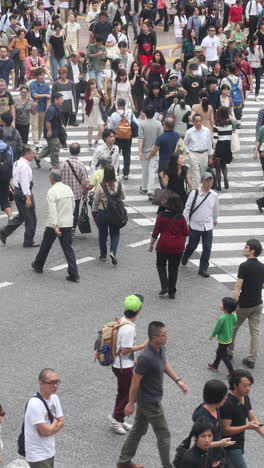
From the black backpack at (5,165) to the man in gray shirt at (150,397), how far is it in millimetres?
7961

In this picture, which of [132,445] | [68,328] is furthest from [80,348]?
[132,445]

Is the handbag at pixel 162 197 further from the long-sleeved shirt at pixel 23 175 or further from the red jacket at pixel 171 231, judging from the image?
the long-sleeved shirt at pixel 23 175

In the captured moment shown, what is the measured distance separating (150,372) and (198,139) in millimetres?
9312

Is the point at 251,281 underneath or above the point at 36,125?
above

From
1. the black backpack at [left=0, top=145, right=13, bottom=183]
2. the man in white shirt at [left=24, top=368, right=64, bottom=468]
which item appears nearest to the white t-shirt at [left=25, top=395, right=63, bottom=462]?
the man in white shirt at [left=24, top=368, right=64, bottom=468]

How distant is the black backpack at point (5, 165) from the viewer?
17328 mm

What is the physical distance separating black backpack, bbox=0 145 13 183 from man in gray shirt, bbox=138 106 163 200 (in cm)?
275

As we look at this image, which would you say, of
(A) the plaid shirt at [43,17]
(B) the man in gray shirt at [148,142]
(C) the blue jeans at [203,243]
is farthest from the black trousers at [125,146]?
(A) the plaid shirt at [43,17]

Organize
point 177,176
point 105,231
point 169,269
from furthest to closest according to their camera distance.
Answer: point 177,176 → point 105,231 → point 169,269

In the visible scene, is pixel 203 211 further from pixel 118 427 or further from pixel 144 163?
pixel 118 427

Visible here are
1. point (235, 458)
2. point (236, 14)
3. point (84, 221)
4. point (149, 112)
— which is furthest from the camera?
point (236, 14)

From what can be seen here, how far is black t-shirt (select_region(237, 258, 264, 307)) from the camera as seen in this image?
490 inches

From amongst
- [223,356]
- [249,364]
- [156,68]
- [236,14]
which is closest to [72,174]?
[249,364]

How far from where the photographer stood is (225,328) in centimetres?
1203
